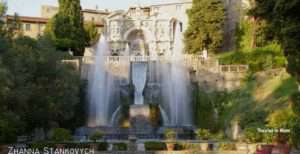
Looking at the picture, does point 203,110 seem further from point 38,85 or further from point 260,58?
point 38,85

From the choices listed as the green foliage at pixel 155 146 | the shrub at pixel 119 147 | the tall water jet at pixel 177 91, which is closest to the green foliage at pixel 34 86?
the shrub at pixel 119 147

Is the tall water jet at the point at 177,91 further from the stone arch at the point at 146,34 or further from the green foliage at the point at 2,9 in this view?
the stone arch at the point at 146,34

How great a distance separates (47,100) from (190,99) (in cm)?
1265

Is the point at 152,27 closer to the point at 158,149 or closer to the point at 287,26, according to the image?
the point at 158,149

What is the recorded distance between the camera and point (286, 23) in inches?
685

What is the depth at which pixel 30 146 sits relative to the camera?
21250 mm

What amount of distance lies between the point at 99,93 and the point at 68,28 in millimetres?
15118

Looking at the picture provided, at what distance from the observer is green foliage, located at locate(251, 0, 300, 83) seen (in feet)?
55.8

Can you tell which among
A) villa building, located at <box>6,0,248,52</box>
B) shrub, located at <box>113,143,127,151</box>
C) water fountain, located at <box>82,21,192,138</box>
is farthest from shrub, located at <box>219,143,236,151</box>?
villa building, located at <box>6,0,248,52</box>

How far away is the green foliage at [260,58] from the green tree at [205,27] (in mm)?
4944

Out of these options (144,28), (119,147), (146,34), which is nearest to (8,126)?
(119,147)

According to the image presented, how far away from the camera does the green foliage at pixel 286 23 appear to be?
17016mm

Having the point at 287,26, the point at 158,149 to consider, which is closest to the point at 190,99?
the point at 158,149

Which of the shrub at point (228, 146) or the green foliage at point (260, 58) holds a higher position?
the green foliage at point (260, 58)
